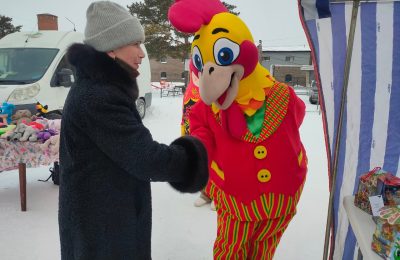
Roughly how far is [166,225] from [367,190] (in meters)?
2.16

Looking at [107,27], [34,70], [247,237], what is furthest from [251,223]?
[34,70]

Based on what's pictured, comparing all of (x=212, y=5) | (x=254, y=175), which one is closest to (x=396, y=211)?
(x=254, y=175)

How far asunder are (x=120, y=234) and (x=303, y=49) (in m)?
40.9

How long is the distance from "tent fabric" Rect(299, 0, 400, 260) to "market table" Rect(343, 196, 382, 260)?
40 centimetres

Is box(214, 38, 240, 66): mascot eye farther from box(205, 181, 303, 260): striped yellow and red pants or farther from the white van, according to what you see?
the white van

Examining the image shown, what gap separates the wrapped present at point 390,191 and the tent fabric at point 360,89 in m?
0.50

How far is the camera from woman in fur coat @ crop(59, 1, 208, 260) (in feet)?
4.03

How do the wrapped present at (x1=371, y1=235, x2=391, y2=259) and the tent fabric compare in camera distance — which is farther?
the tent fabric

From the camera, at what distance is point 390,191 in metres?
1.38

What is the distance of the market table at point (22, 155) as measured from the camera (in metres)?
3.34

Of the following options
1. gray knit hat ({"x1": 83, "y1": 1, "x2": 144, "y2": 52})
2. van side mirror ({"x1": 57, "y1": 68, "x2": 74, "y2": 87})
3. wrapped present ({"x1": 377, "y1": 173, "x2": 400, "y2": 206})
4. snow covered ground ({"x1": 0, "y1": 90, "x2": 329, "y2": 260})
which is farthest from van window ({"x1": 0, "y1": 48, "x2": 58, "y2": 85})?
wrapped present ({"x1": 377, "y1": 173, "x2": 400, "y2": 206})

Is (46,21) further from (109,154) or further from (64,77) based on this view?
(109,154)

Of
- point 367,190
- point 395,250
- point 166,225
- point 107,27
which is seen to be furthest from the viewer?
point 166,225

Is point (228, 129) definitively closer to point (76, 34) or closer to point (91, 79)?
point (91, 79)
